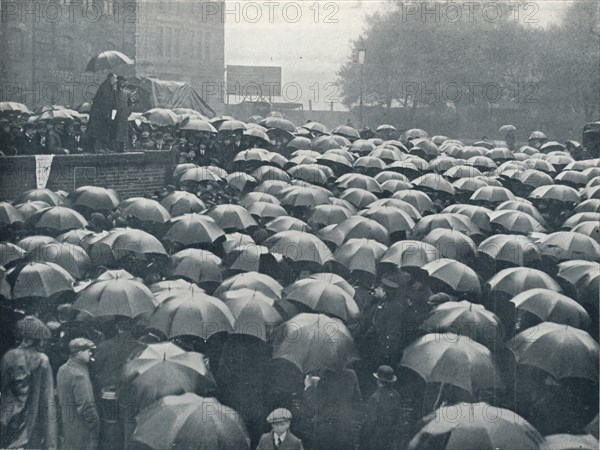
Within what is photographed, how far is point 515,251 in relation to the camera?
10211 mm

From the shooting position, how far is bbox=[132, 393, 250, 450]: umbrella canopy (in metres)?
5.29

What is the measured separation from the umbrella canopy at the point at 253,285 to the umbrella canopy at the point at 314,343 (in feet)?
3.90

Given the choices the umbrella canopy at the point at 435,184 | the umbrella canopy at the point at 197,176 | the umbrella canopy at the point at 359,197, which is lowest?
the umbrella canopy at the point at 359,197

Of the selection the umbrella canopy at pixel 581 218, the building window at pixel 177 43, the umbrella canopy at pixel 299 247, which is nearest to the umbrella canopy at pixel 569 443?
the umbrella canopy at pixel 299 247

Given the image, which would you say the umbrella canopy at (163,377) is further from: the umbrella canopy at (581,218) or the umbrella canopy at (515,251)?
the umbrella canopy at (581,218)

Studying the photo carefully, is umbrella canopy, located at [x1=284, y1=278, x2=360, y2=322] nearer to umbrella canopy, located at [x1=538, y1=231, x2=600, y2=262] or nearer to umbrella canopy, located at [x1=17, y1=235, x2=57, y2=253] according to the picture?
umbrella canopy, located at [x1=17, y1=235, x2=57, y2=253]

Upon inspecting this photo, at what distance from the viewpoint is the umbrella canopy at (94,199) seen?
40.0 ft

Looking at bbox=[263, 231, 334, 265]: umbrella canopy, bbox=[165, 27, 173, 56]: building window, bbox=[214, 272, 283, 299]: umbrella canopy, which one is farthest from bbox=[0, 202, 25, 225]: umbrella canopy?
bbox=[165, 27, 173, 56]: building window

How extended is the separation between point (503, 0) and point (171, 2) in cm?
2131

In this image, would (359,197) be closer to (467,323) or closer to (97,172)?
(97,172)

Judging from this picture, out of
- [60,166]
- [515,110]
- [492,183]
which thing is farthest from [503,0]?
[60,166]

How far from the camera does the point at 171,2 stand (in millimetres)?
47344

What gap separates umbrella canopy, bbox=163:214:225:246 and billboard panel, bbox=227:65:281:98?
36.6 meters

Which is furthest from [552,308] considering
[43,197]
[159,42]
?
[159,42]
